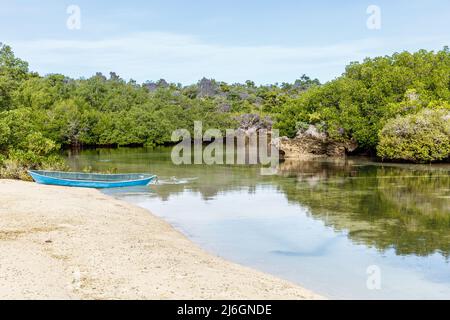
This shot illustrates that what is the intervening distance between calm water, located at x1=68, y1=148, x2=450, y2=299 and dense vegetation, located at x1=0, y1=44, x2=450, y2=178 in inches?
306

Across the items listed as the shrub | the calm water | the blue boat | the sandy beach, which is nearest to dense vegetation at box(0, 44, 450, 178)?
the shrub

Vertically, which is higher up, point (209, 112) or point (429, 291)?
point (209, 112)

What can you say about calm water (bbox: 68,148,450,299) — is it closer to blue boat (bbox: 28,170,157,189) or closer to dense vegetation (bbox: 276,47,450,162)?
blue boat (bbox: 28,170,157,189)

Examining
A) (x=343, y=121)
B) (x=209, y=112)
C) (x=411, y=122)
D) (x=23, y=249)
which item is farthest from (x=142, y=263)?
(x=209, y=112)

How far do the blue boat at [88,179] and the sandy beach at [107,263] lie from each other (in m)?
9.66

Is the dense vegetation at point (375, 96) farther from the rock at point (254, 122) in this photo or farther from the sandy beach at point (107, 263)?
the sandy beach at point (107, 263)

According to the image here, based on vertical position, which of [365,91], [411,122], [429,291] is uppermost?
[365,91]

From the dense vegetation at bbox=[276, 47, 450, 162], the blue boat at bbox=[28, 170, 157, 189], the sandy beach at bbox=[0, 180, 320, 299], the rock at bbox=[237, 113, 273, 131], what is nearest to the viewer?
the sandy beach at bbox=[0, 180, 320, 299]

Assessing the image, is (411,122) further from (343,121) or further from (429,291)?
(429,291)

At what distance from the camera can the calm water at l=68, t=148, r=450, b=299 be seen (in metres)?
14.8
